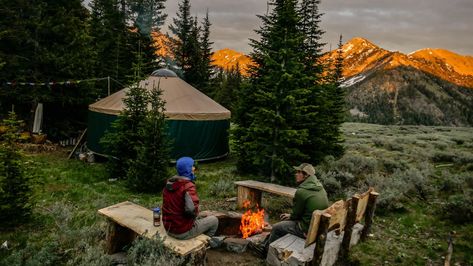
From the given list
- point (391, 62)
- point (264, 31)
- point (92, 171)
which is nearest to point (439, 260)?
point (264, 31)

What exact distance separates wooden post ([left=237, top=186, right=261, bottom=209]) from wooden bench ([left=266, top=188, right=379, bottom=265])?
2656mm

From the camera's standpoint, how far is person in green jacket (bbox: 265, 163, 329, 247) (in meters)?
4.83

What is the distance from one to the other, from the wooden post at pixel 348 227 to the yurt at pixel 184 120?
8.81 m

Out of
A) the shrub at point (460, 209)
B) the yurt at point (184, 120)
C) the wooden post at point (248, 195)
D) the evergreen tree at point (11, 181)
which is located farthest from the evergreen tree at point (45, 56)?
the shrub at point (460, 209)

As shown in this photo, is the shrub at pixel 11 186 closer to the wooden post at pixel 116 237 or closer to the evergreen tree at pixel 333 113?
the wooden post at pixel 116 237

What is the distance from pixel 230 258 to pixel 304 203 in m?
1.63

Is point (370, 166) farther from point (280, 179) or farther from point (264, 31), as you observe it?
point (264, 31)

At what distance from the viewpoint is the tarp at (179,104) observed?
1291 cm

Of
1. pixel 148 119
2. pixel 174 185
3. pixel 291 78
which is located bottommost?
pixel 174 185

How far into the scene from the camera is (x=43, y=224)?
6.27 meters

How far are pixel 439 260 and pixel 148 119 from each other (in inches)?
298

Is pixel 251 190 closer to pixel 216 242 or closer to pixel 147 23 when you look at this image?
pixel 216 242

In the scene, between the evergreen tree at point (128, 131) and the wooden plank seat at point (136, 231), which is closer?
the wooden plank seat at point (136, 231)

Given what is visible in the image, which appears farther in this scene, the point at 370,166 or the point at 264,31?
the point at 264,31
